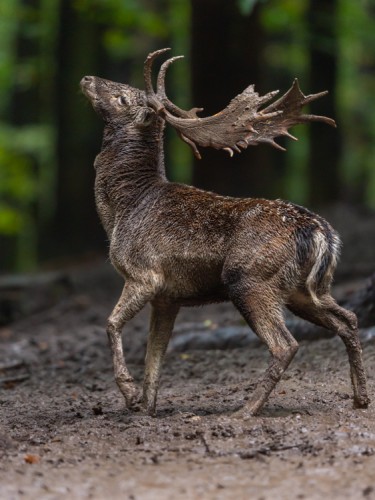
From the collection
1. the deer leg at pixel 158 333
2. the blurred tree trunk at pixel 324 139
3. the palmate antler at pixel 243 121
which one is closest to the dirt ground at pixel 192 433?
the deer leg at pixel 158 333

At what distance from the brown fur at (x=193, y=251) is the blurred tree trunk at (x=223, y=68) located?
25.2ft

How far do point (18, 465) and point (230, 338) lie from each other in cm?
468

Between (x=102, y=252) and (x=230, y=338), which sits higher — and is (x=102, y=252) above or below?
below

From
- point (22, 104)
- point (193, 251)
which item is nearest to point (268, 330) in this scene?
point (193, 251)

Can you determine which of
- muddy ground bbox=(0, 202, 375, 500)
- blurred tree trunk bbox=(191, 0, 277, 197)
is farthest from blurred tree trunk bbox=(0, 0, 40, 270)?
muddy ground bbox=(0, 202, 375, 500)

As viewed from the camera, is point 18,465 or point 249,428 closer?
point 18,465

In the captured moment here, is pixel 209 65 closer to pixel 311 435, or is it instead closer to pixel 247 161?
pixel 247 161

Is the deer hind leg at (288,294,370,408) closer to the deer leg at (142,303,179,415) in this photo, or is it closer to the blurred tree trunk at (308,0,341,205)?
the deer leg at (142,303,179,415)

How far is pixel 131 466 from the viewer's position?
18.1 feet

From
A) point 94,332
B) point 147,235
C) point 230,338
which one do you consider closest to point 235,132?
point 147,235

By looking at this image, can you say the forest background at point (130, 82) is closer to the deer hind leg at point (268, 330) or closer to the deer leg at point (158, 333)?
the deer leg at point (158, 333)

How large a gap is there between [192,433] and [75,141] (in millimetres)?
14017

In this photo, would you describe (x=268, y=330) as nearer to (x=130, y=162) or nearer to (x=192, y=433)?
(x=192, y=433)

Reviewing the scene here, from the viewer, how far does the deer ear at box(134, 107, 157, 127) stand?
7.78 meters
